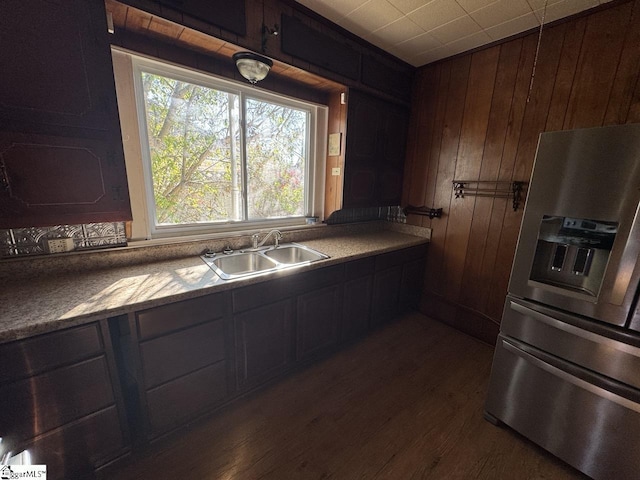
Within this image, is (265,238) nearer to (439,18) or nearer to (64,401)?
(64,401)

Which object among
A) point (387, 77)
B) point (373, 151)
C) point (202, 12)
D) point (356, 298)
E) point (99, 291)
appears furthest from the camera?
point (373, 151)

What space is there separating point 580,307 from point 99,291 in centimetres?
232

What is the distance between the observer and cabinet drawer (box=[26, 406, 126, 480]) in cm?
106

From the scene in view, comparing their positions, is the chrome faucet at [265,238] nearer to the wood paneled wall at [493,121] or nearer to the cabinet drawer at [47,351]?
the cabinet drawer at [47,351]

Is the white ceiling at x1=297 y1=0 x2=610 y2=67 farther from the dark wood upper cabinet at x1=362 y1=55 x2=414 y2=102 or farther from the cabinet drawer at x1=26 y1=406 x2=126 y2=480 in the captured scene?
the cabinet drawer at x1=26 y1=406 x2=126 y2=480

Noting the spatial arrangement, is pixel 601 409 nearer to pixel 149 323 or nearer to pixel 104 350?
pixel 149 323

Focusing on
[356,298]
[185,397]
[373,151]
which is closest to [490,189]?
[373,151]

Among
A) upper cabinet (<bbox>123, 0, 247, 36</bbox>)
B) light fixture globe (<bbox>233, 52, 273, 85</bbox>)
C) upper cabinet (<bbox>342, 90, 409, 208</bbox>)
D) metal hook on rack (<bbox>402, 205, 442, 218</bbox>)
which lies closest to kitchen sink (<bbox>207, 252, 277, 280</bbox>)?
upper cabinet (<bbox>342, 90, 409, 208</bbox>)

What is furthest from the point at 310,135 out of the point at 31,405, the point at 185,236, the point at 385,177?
the point at 31,405

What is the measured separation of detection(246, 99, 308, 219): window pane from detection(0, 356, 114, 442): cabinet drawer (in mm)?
1429

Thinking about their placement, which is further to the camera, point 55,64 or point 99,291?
point 99,291

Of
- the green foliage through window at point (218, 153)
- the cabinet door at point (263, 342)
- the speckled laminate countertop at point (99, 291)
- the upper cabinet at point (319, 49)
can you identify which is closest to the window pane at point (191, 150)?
the green foliage through window at point (218, 153)

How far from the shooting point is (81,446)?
3.73 ft

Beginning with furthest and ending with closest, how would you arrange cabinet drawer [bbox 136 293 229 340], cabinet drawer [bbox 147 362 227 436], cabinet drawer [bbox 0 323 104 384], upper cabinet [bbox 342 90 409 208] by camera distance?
upper cabinet [bbox 342 90 409 208] → cabinet drawer [bbox 147 362 227 436] → cabinet drawer [bbox 136 293 229 340] → cabinet drawer [bbox 0 323 104 384]
